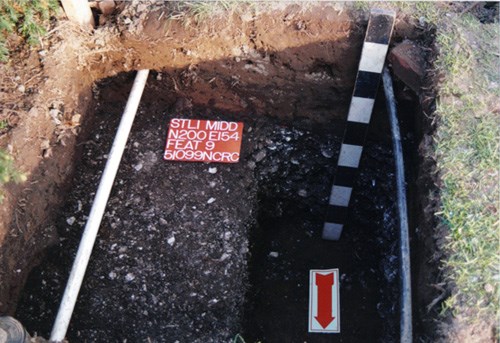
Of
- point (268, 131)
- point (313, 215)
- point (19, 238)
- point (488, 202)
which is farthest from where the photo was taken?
point (313, 215)

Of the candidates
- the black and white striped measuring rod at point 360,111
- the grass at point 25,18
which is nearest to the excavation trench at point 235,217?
the black and white striped measuring rod at point 360,111

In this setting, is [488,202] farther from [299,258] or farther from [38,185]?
[38,185]

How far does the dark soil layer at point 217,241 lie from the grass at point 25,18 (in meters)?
0.42

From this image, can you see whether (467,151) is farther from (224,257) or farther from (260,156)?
(224,257)

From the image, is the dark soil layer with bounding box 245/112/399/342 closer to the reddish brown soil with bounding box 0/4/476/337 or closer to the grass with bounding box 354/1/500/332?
the reddish brown soil with bounding box 0/4/476/337

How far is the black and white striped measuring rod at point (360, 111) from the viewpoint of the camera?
2.47 metres

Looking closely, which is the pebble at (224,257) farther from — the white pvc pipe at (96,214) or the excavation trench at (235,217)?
the white pvc pipe at (96,214)

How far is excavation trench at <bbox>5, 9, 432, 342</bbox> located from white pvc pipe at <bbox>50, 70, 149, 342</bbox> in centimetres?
20

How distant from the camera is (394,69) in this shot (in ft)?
8.49

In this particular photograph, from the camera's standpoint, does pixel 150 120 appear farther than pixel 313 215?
No

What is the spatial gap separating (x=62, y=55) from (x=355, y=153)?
4.97 ft

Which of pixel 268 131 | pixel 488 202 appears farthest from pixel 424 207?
pixel 268 131

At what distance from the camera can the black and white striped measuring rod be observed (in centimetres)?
247

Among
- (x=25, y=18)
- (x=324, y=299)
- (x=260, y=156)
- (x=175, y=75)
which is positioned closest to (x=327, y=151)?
(x=260, y=156)
